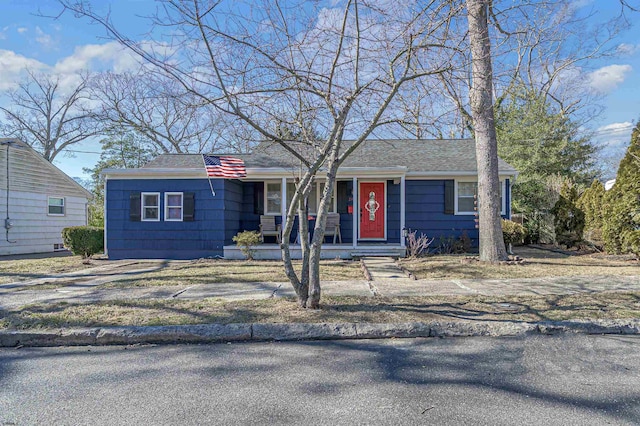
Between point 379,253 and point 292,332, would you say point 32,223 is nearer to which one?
point 379,253

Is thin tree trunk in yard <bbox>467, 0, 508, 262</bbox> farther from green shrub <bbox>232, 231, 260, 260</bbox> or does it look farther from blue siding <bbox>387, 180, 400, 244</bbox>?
green shrub <bbox>232, 231, 260, 260</bbox>

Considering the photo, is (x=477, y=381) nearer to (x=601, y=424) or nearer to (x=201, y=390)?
(x=601, y=424)

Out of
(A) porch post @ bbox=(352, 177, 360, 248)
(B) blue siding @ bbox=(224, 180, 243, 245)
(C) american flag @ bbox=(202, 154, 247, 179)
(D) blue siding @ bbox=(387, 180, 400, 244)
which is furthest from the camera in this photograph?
(D) blue siding @ bbox=(387, 180, 400, 244)

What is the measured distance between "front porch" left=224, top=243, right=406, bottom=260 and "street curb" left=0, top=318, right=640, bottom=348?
6732 mm

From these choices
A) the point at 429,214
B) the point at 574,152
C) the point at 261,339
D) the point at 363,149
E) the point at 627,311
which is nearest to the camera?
the point at 261,339

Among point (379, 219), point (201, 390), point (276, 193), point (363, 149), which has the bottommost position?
point (201, 390)

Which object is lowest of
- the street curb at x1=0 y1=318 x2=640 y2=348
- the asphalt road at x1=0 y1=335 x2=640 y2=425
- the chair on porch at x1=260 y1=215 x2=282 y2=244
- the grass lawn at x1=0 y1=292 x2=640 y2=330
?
the asphalt road at x1=0 y1=335 x2=640 y2=425

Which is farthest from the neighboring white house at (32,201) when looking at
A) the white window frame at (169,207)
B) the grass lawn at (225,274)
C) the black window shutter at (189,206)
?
the grass lawn at (225,274)

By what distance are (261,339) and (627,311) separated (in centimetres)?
436

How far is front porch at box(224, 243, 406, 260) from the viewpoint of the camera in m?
11.3

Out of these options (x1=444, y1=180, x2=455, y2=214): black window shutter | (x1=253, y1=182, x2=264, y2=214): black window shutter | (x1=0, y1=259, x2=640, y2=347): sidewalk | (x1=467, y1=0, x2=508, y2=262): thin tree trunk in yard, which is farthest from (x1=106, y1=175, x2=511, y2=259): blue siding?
(x1=467, y1=0, x2=508, y2=262): thin tree trunk in yard

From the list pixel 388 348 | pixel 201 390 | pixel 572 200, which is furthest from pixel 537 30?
pixel 572 200

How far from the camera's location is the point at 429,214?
12500 mm

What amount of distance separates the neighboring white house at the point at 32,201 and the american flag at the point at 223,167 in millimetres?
8883
